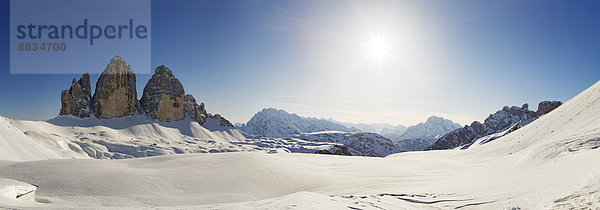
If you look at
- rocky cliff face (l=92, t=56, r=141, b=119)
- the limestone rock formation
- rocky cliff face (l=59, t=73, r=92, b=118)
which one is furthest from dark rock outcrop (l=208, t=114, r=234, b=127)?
rocky cliff face (l=59, t=73, r=92, b=118)

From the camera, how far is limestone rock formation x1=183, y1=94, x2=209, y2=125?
114 meters

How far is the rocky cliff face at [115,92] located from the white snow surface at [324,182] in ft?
309

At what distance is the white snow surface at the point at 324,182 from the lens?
20.8ft

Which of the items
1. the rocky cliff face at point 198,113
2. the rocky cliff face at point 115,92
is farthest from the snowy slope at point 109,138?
the rocky cliff face at point 115,92

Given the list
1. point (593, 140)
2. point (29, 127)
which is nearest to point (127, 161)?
point (593, 140)

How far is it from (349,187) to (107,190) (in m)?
9.77

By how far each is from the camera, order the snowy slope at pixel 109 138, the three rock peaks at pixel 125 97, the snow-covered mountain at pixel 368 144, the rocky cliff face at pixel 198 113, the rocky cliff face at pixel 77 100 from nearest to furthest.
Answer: the snowy slope at pixel 109 138 < the rocky cliff face at pixel 77 100 < the three rock peaks at pixel 125 97 < the rocky cliff face at pixel 198 113 < the snow-covered mountain at pixel 368 144

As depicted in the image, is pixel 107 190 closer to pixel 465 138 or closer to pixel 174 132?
pixel 174 132

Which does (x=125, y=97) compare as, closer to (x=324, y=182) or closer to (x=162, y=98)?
(x=162, y=98)

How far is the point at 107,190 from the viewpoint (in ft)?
31.7

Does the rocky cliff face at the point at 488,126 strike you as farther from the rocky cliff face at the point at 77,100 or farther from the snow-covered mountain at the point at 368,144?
the rocky cliff face at the point at 77,100

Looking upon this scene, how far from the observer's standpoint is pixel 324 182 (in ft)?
41.3

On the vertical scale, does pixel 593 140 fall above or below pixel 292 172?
above

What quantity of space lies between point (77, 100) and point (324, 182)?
105003mm
